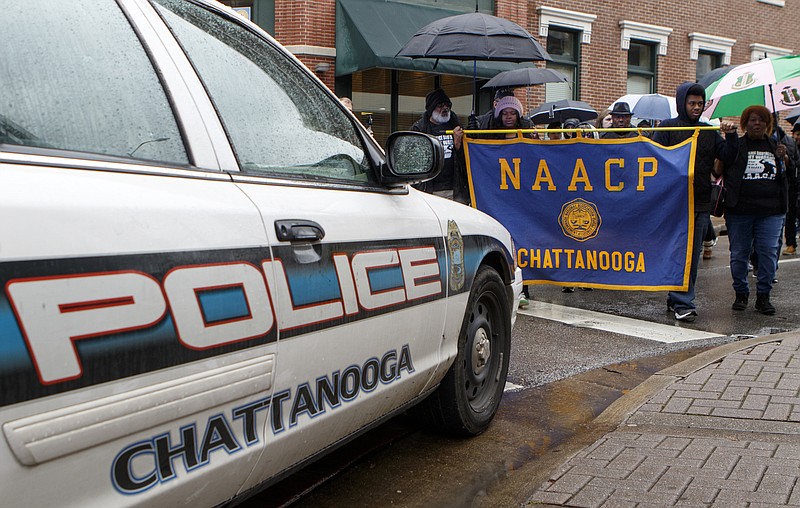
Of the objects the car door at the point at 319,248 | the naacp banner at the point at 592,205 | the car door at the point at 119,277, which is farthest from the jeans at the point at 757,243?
the car door at the point at 119,277

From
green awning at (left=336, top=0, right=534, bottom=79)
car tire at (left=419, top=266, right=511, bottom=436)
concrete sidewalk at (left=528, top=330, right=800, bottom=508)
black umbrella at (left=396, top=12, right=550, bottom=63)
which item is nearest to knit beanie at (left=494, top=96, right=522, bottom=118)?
black umbrella at (left=396, top=12, right=550, bottom=63)

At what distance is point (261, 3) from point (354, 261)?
40.0 feet

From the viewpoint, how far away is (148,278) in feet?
6.21

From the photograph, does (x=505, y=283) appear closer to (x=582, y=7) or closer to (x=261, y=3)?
(x=261, y=3)

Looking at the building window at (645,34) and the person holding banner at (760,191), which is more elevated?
the building window at (645,34)

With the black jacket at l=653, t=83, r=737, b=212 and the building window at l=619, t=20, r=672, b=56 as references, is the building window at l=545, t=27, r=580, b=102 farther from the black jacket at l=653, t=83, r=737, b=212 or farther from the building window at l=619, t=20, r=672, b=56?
the black jacket at l=653, t=83, r=737, b=212

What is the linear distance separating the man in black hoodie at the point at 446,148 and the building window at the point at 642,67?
11.4 metres

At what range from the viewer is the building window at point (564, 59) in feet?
56.2

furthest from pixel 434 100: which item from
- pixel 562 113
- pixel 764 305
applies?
pixel 562 113

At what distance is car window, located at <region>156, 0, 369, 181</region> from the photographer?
250 cm

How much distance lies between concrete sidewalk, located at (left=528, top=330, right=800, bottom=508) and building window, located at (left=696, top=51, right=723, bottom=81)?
625 inches

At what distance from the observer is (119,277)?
1.82m

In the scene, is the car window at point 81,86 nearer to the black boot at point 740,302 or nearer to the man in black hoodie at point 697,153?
the man in black hoodie at point 697,153

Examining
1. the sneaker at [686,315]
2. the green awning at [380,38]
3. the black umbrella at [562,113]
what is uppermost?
the green awning at [380,38]
